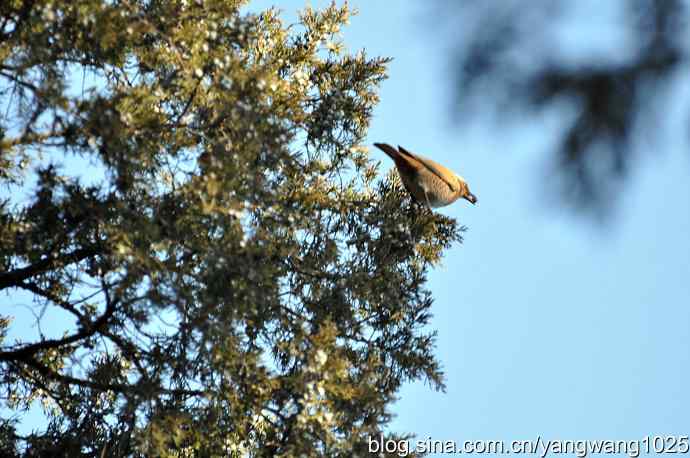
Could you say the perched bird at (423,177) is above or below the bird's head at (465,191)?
below

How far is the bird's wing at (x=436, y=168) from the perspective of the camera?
20.9 feet

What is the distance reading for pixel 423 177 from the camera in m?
6.23

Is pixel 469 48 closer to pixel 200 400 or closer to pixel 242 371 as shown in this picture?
pixel 242 371

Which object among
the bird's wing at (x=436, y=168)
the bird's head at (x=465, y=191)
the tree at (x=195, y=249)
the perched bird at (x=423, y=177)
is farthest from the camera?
the bird's head at (x=465, y=191)

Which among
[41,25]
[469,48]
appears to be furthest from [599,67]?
[41,25]

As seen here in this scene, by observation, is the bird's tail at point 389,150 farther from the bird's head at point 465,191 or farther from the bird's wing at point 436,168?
the bird's head at point 465,191

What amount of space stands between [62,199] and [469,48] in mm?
3172

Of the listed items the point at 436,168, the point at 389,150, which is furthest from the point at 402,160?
the point at 436,168

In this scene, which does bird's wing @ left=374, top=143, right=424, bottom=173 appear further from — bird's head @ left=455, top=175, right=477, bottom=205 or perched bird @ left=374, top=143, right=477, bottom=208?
bird's head @ left=455, top=175, right=477, bottom=205

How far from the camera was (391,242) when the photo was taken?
5.83 meters

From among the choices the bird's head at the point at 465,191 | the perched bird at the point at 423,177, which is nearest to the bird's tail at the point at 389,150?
the perched bird at the point at 423,177

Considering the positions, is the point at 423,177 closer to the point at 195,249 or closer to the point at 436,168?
the point at 436,168

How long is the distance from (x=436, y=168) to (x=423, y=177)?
251mm

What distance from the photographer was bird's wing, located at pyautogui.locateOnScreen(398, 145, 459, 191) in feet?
20.9
